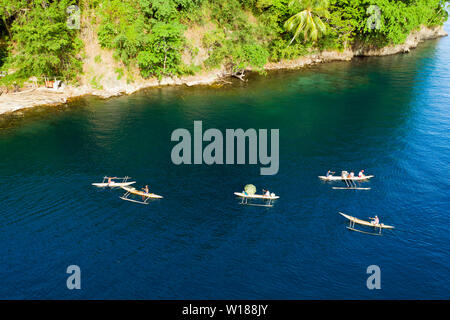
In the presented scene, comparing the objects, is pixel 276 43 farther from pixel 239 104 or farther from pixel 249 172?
pixel 249 172

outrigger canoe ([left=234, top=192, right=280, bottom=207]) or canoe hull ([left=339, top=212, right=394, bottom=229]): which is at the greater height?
outrigger canoe ([left=234, top=192, right=280, bottom=207])

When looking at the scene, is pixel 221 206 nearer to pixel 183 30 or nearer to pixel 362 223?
pixel 362 223

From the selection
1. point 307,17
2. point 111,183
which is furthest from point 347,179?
point 307,17

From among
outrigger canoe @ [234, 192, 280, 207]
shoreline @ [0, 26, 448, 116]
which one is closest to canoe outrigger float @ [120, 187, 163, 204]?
outrigger canoe @ [234, 192, 280, 207]

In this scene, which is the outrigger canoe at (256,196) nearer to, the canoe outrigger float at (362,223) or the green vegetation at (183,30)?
the canoe outrigger float at (362,223)

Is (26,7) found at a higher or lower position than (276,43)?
higher

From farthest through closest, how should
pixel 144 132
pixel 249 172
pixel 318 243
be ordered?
1. pixel 144 132
2. pixel 249 172
3. pixel 318 243

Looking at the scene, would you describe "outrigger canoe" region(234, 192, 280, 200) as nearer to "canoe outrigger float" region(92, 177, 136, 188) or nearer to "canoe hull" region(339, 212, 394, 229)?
"canoe hull" region(339, 212, 394, 229)
